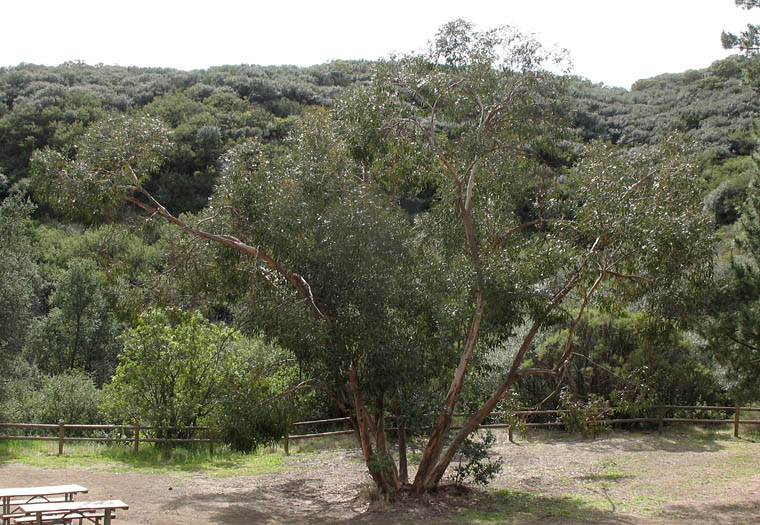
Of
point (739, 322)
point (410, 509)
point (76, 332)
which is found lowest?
point (410, 509)

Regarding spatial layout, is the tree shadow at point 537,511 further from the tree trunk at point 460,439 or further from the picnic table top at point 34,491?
the picnic table top at point 34,491

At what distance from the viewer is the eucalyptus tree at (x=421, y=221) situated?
9281 millimetres

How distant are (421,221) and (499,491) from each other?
4.95 meters

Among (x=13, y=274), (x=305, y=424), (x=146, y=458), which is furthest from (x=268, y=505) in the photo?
(x=13, y=274)

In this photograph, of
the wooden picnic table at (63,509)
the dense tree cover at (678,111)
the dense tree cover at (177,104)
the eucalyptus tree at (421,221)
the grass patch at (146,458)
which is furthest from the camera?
the dense tree cover at (678,111)

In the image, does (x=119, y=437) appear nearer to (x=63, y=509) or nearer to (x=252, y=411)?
(x=252, y=411)

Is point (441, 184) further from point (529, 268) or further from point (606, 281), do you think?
point (606, 281)

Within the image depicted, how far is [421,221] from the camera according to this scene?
1132 cm

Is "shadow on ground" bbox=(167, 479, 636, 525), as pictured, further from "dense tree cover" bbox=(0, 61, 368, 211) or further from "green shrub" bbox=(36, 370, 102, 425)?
"dense tree cover" bbox=(0, 61, 368, 211)

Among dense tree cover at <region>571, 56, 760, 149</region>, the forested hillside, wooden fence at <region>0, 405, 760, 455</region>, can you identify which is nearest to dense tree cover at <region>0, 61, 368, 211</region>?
wooden fence at <region>0, 405, 760, 455</region>

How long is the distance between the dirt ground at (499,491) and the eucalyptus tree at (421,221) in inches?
42.3

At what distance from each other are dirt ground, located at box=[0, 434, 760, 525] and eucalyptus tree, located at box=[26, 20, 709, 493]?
1.07m

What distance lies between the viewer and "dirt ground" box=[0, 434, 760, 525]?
9.84 meters

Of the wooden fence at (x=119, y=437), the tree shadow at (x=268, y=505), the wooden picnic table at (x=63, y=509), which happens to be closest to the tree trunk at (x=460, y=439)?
the tree shadow at (x=268, y=505)
